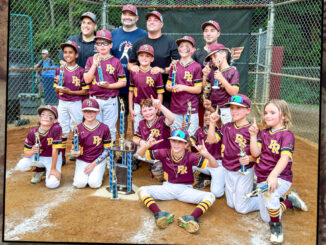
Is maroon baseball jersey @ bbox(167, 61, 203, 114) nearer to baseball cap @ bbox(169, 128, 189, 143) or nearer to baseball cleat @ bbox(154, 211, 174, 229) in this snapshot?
baseball cap @ bbox(169, 128, 189, 143)

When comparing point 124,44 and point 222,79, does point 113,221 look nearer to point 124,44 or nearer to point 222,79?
point 222,79

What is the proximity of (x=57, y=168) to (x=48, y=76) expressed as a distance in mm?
5639

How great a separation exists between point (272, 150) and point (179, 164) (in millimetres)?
965

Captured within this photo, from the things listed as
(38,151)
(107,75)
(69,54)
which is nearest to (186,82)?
(107,75)

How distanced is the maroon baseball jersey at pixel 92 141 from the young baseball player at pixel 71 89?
56 centimetres

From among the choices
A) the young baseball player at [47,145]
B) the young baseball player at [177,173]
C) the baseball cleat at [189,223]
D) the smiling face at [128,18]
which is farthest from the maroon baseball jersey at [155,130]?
the smiling face at [128,18]

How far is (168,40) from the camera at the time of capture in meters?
4.41

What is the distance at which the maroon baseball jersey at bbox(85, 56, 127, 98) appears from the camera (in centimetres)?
423

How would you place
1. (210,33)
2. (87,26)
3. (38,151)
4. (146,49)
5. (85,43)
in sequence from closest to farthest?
(38,151) → (146,49) → (210,33) → (87,26) → (85,43)

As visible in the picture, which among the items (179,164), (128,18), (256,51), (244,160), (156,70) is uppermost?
(256,51)

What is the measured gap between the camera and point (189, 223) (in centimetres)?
278

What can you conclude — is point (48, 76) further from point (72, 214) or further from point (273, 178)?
point (273, 178)

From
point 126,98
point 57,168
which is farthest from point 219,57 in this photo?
point 57,168

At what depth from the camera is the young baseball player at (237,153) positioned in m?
3.23
